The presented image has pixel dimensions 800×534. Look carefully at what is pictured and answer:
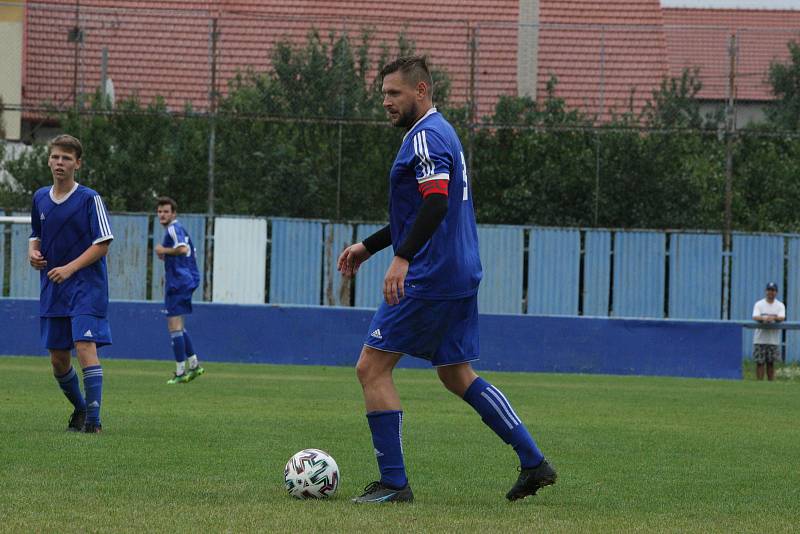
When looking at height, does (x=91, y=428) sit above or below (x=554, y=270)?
below

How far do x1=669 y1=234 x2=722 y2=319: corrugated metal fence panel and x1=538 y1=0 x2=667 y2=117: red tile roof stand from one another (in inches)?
110

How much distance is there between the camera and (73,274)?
963cm

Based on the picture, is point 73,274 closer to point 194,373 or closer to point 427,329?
point 427,329

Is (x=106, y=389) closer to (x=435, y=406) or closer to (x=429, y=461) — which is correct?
(x=435, y=406)

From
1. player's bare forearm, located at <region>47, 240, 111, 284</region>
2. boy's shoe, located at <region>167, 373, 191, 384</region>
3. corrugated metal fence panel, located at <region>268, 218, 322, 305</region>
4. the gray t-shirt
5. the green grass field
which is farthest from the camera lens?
corrugated metal fence panel, located at <region>268, 218, 322, 305</region>

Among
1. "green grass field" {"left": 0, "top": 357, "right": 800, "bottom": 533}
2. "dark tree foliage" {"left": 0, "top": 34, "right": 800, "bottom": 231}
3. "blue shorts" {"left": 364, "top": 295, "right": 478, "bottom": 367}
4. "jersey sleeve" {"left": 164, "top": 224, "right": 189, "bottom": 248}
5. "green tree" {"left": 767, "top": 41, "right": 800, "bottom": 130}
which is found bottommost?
"green grass field" {"left": 0, "top": 357, "right": 800, "bottom": 533}

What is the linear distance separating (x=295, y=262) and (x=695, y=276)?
24.8 ft

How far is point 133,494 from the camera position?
21.7 feet

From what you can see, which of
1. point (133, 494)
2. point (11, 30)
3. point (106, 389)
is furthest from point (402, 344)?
point (11, 30)

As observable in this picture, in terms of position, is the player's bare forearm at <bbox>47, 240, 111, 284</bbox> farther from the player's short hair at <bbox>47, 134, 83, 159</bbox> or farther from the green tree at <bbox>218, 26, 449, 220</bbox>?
the green tree at <bbox>218, 26, 449, 220</bbox>

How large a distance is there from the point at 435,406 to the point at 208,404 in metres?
2.30

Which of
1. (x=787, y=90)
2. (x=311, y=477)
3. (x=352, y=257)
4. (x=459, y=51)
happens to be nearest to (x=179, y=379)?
(x=352, y=257)

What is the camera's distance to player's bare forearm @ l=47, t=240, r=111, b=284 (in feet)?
30.7

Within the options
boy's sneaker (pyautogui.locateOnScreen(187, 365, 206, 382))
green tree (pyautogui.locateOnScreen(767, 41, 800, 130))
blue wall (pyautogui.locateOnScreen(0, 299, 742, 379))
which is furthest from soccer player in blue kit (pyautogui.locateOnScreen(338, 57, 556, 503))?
green tree (pyautogui.locateOnScreen(767, 41, 800, 130))
